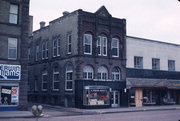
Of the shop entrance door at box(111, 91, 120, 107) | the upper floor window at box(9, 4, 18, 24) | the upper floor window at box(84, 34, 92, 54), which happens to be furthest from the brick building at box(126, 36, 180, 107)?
the upper floor window at box(9, 4, 18, 24)

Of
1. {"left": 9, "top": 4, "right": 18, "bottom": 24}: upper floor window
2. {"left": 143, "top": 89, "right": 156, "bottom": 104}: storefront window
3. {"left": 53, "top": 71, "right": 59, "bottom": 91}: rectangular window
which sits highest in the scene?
{"left": 9, "top": 4, "right": 18, "bottom": 24}: upper floor window

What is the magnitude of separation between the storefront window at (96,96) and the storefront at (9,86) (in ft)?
28.6

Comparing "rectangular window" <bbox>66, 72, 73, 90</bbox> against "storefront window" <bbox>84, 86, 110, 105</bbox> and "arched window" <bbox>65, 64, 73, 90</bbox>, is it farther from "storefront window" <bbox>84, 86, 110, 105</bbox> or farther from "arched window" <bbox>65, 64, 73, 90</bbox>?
"storefront window" <bbox>84, 86, 110, 105</bbox>

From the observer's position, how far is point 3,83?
90.3 feet

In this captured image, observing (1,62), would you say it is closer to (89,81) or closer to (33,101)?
(89,81)

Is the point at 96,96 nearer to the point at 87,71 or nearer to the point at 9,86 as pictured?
the point at 87,71

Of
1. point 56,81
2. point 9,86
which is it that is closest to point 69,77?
point 56,81

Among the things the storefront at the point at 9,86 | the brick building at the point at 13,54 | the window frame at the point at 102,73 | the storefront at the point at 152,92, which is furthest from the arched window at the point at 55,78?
the storefront at the point at 152,92

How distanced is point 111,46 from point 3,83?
15.8m

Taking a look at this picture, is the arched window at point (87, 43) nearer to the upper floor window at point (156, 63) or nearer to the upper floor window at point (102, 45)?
the upper floor window at point (102, 45)

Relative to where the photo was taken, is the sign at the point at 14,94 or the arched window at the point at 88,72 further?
the arched window at the point at 88,72

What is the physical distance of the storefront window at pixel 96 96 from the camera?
3288 cm

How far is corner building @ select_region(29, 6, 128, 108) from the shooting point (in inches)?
1314

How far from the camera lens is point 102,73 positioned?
3569 cm
